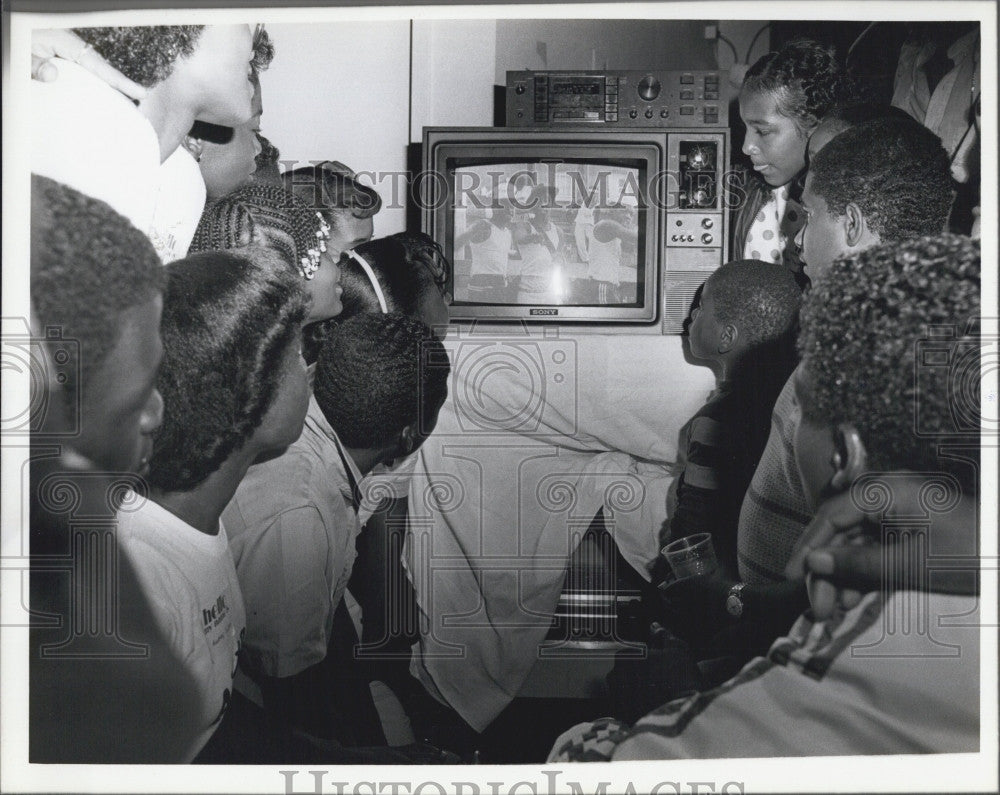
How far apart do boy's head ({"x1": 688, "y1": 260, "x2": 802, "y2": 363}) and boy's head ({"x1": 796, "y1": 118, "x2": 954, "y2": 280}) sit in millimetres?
77

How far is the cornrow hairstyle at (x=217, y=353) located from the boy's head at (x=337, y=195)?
0.13 meters

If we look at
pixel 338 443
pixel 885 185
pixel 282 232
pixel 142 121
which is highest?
pixel 142 121

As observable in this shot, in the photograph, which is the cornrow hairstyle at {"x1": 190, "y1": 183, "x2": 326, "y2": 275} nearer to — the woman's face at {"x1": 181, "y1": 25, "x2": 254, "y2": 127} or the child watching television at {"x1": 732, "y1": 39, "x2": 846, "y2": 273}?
the woman's face at {"x1": 181, "y1": 25, "x2": 254, "y2": 127}

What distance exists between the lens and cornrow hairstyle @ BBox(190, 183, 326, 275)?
2012 mm

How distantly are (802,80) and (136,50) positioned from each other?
128 centimetres

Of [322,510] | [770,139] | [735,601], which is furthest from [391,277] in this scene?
[735,601]

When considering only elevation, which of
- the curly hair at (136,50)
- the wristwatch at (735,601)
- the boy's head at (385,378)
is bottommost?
the wristwatch at (735,601)

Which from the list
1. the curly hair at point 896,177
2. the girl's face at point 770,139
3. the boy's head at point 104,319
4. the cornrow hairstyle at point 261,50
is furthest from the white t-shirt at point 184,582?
the curly hair at point 896,177

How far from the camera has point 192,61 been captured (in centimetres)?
199

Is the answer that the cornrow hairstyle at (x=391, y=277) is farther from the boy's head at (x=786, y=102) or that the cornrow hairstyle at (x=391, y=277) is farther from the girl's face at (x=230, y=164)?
the boy's head at (x=786, y=102)

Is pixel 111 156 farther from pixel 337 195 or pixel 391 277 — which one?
pixel 391 277

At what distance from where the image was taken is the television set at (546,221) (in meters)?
2.03

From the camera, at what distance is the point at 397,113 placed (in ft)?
6.71

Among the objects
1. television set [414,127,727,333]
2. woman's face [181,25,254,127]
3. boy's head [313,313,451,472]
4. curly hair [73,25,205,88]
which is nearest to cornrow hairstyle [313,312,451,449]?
boy's head [313,313,451,472]
